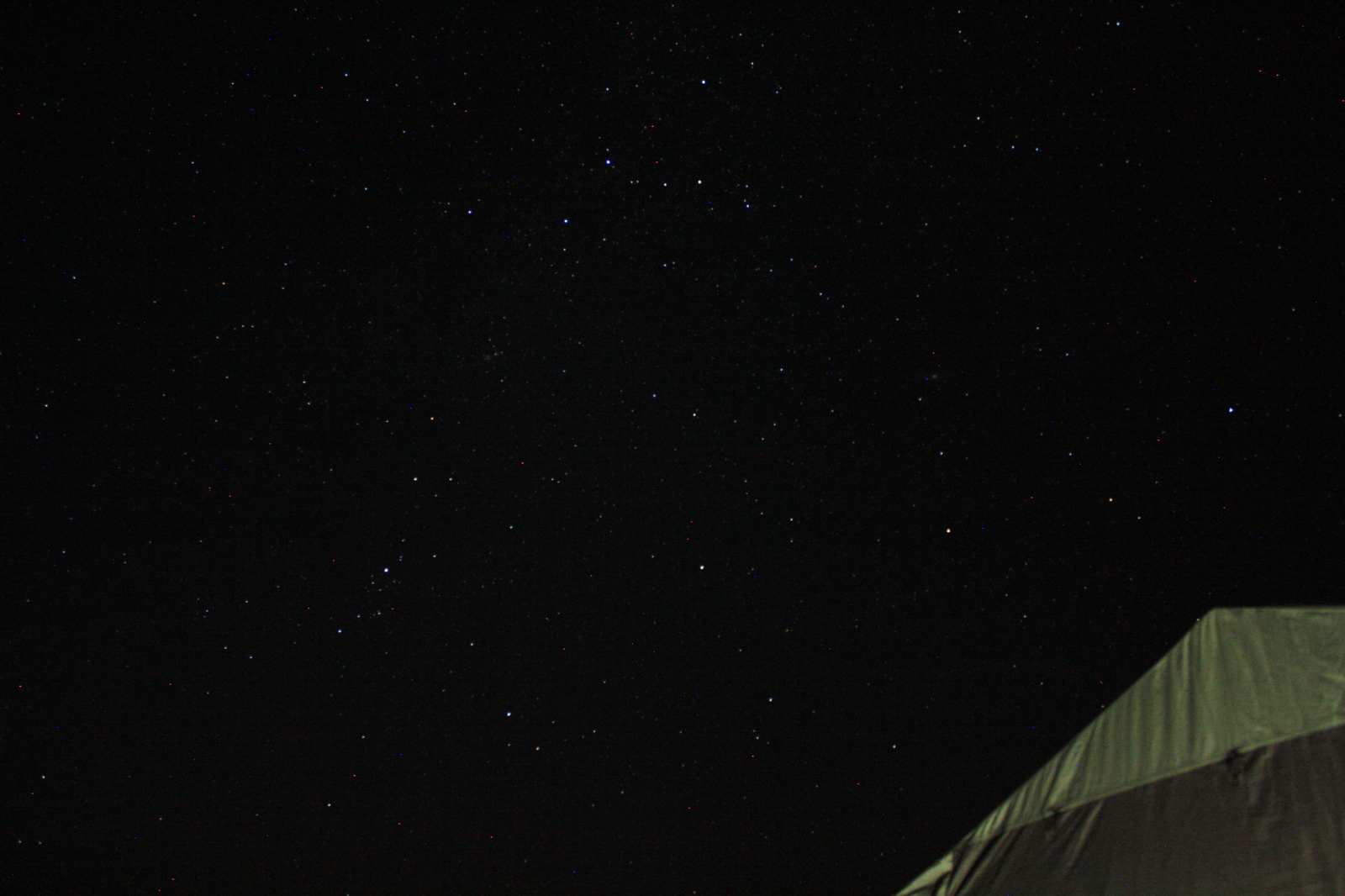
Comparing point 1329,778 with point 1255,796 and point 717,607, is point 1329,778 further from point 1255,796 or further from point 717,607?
point 717,607

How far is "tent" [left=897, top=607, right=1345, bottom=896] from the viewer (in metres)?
0.81

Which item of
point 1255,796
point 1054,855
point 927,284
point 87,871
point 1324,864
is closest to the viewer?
point 1324,864

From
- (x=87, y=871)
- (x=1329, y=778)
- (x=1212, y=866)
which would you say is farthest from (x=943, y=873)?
(x=87, y=871)

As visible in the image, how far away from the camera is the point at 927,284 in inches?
57.6

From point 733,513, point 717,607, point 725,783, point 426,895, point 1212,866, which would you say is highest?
point 733,513

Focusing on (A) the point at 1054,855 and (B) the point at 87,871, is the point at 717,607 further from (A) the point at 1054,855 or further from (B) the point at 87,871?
(B) the point at 87,871

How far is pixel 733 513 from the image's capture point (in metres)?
1.48

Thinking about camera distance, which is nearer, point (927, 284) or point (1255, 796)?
point (1255, 796)

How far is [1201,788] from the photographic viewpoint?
0.91 metres

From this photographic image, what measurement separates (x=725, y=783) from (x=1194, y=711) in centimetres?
78

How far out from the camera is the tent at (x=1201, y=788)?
807 millimetres

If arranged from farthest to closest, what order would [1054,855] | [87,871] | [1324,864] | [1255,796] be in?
[87,871] → [1054,855] → [1255,796] → [1324,864]

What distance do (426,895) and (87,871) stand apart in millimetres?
681

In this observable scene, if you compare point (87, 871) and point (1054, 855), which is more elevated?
point (1054, 855)
